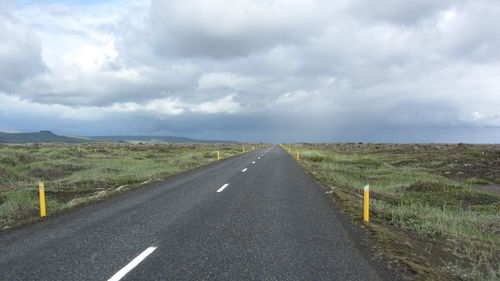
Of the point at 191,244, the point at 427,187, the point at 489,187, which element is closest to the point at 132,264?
the point at 191,244

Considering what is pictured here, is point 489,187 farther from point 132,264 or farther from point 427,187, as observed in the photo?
point 132,264

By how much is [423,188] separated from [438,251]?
10.3 meters

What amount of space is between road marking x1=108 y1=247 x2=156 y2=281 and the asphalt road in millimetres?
15

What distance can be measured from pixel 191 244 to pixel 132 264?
118 cm

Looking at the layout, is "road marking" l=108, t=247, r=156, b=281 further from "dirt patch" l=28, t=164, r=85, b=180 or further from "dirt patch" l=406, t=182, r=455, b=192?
"dirt patch" l=28, t=164, r=85, b=180

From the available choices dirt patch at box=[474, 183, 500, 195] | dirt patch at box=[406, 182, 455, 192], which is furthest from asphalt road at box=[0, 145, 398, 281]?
dirt patch at box=[474, 183, 500, 195]

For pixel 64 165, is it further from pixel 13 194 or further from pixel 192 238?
pixel 192 238

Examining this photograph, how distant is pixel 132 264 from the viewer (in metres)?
4.50

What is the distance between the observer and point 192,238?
574cm

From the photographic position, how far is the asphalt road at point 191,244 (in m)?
4.28

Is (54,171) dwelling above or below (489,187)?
above

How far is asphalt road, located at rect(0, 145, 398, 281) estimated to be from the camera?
168 inches

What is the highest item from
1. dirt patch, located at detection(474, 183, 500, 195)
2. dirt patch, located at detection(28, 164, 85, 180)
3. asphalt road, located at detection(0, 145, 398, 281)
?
asphalt road, located at detection(0, 145, 398, 281)

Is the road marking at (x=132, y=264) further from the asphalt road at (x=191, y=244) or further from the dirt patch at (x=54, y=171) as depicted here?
the dirt patch at (x=54, y=171)
